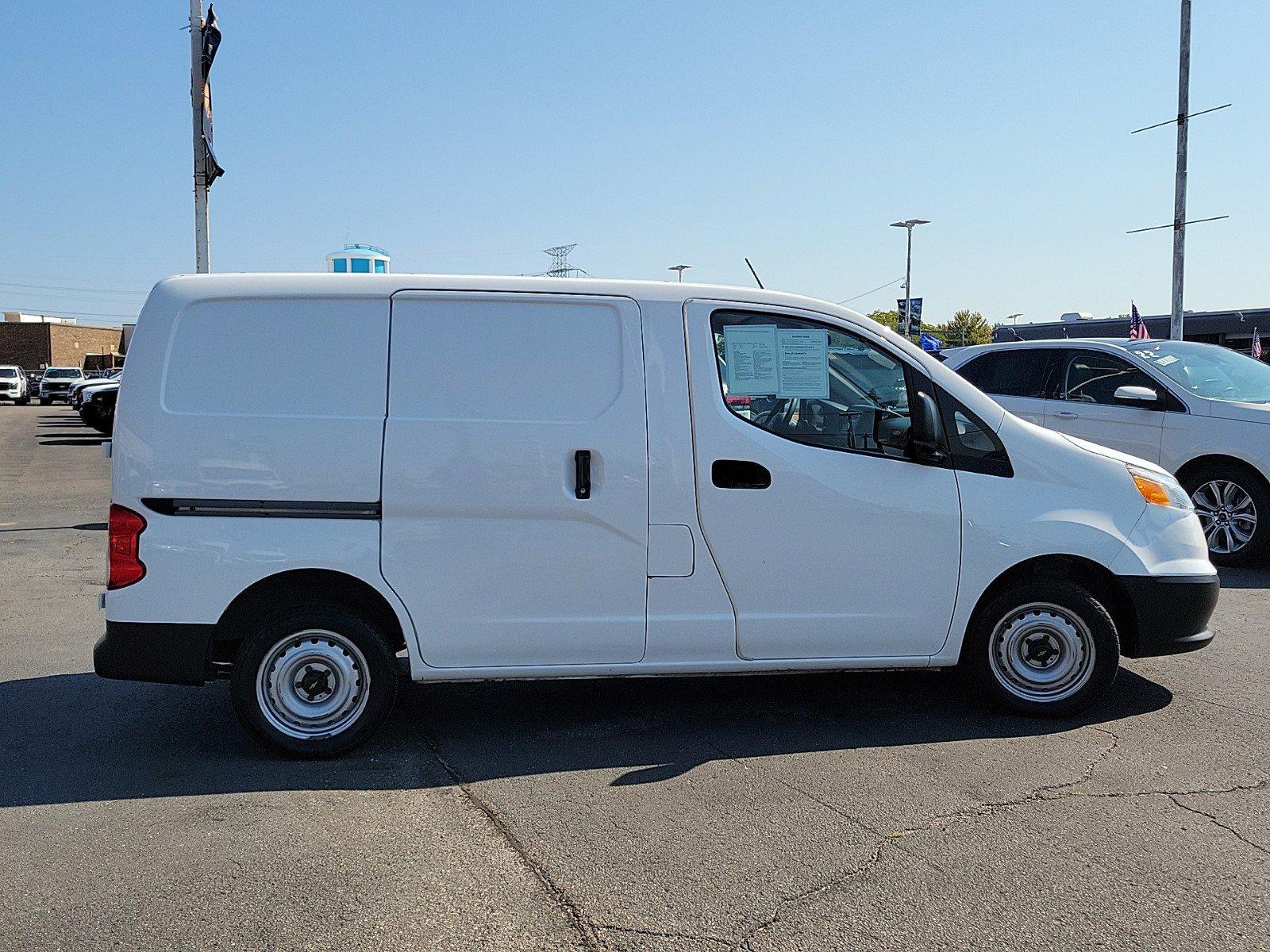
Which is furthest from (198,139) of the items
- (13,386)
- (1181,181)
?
(13,386)

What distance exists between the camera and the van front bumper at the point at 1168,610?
17.5 ft

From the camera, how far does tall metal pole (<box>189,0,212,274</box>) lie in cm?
1195

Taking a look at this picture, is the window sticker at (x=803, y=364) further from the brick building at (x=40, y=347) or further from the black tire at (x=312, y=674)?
the brick building at (x=40, y=347)

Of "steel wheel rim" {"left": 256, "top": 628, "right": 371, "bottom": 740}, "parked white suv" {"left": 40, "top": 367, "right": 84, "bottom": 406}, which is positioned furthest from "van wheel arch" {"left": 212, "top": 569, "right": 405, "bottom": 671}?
"parked white suv" {"left": 40, "top": 367, "right": 84, "bottom": 406}

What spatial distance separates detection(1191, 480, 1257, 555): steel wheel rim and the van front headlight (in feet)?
14.0

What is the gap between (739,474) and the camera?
16.4 ft

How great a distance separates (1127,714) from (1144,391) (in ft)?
15.6

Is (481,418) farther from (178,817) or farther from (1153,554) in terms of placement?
(1153,554)

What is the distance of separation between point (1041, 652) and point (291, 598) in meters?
3.30

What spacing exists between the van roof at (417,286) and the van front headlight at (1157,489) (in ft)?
5.86

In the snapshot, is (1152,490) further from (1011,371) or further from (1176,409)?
(1011,371)

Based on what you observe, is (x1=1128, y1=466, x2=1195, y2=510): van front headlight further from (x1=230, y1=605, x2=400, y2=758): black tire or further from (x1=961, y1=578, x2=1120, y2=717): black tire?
(x1=230, y1=605, x2=400, y2=758): black tire

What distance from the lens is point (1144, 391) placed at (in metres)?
9.45

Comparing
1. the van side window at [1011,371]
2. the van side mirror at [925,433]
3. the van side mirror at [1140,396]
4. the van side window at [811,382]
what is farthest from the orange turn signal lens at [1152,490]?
the van side window at [1011,371]
